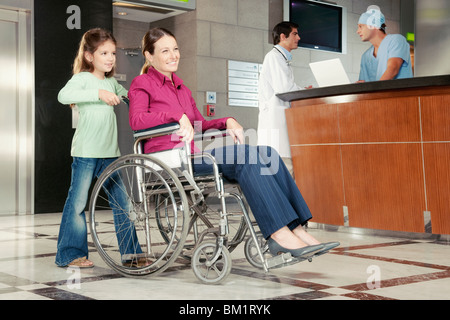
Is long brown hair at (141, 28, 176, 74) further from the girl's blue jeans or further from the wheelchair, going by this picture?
the girl's blue jeans

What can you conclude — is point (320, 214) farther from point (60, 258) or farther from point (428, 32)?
point (428, 32)

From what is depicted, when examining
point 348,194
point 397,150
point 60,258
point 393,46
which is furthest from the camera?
point 393,46

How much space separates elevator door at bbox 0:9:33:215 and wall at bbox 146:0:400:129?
1695mm

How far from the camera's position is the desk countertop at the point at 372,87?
356 centimetres

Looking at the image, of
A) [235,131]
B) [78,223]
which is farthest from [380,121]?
[78,223]

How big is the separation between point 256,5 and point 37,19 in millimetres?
2495

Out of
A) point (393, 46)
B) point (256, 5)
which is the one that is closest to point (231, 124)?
point (393, 46)

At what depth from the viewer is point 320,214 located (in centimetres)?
434

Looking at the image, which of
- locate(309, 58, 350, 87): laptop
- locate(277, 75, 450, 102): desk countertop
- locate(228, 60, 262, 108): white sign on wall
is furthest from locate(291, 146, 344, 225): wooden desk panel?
locate(228, 60, 262, 108): white sign on wall

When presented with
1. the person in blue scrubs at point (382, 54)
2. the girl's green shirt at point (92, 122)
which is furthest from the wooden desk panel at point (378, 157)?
the girl's green shirt at point (92, 122)

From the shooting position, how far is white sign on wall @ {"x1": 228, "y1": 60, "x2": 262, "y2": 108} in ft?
22.8

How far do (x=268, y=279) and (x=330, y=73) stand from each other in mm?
2277

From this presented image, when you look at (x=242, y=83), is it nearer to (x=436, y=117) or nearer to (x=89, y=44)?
(x=436, y=117)
